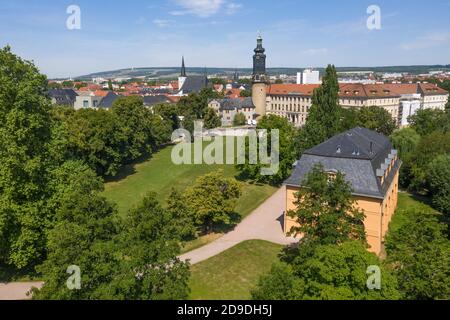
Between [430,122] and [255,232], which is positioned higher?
[430,122]

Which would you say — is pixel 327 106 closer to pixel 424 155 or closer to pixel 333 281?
pixel 424 155

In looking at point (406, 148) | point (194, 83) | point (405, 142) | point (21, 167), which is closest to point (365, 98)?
point (405, 142)

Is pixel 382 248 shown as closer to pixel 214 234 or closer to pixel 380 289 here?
pixel 214 234

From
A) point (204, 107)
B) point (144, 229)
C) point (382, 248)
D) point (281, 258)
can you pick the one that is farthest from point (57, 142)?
point (204, 107)

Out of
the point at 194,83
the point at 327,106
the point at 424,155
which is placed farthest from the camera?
the point at 194,83

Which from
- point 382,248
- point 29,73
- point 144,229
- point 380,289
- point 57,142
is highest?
point 29,73

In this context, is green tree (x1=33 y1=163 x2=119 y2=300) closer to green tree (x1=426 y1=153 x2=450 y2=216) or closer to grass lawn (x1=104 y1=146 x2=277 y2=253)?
grass lawn (x1=104 y1=146 x2=277 y2=253)

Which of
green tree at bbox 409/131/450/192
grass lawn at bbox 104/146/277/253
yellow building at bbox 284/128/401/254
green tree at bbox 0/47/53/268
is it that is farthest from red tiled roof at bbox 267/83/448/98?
green tree at bbox 0/47/53/268
